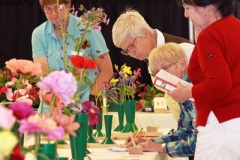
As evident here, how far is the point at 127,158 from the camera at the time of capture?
244 centimetres

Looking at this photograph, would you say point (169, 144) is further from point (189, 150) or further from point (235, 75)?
point (235, 75)

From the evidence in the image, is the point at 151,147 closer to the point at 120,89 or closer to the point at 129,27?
the point at 129,27

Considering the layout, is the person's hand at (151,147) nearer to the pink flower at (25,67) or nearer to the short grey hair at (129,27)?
the short grey hair at (129,27)

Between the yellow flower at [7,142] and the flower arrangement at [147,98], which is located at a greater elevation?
the yellow flower at [7,142]

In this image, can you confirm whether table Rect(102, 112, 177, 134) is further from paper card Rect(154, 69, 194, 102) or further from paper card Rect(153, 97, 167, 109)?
paper card Rect(154, 69, 194, 102)

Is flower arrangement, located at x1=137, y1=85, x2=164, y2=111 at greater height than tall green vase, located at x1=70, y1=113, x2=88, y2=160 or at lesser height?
lesser

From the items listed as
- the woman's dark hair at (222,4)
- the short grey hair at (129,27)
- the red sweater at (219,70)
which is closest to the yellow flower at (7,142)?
the red sweater at (219,70)

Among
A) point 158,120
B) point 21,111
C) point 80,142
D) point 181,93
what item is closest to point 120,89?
point 158,120

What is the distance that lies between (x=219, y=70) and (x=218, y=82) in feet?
0.13

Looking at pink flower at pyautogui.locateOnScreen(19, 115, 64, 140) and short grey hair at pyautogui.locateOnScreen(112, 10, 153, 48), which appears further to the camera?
short grey hair at pyautogui.locateOnScreen(112, 10, 153, 48)

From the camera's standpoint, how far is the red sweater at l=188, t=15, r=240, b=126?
210 centimetres

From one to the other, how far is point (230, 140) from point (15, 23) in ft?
20.4

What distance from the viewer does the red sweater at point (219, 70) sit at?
2.10m

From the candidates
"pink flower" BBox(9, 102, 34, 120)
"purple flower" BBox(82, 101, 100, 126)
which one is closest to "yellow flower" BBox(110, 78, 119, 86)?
"purple flower" BBox(82, 101, 100, 126)
